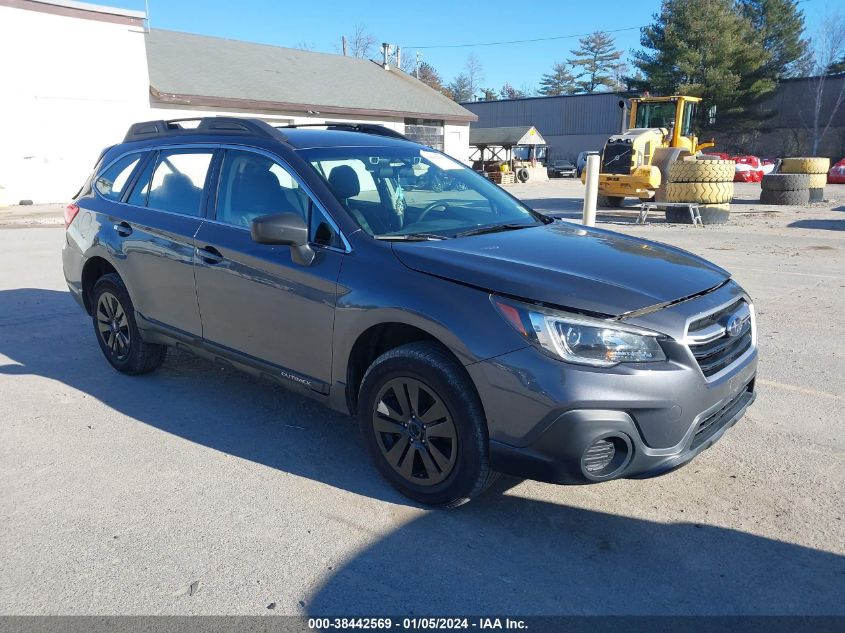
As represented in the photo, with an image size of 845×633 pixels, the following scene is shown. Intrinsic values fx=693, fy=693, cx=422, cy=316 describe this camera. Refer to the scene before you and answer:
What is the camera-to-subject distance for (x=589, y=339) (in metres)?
2.93

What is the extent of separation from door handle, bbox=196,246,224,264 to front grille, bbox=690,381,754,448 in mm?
2847

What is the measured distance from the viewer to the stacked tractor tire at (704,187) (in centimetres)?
1529

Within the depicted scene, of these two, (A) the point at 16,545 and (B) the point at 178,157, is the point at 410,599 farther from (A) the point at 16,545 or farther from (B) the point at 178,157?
(B) the point at 178,157

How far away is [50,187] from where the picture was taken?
2266 cm

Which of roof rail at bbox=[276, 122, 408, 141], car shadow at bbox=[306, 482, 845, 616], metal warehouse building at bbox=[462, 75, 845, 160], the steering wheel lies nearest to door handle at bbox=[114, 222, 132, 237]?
roof rail at bbox=[276, 122, 408, 141]

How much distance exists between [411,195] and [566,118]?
61.5m

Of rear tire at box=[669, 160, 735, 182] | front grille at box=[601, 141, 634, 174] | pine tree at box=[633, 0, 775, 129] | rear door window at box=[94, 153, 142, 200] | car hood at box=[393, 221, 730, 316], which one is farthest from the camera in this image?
pine tree at box=[633, 0, 775, 129]

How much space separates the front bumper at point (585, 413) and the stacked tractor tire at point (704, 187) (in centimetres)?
1356

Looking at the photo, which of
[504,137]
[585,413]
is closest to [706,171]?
[585,413]

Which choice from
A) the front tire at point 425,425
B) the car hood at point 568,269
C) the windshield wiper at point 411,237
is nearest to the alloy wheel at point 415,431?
the front tire at point 425,425

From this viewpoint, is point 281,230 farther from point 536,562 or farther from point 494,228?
point 536,562

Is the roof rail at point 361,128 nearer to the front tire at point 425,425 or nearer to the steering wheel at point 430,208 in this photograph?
the steering wheel at point 430,208

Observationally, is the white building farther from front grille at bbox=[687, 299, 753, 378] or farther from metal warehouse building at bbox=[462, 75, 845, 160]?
metal warehouse building at bbox=[462, 75, 845, 160]

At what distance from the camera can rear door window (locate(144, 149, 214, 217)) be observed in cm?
458
